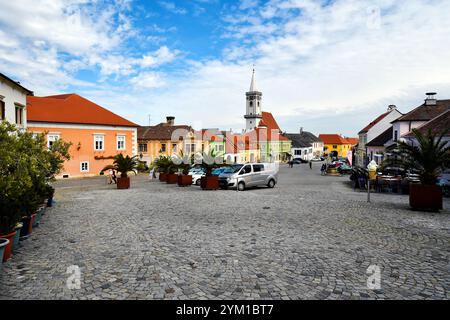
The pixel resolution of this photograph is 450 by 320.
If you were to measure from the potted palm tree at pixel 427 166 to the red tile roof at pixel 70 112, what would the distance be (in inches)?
1273

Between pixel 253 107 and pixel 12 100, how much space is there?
76.9 m

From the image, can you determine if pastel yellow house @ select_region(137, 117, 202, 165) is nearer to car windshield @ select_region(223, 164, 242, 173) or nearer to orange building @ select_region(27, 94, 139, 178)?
orange building @ select_region(27, 94, 139, 178)

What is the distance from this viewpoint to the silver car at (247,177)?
66.5ft

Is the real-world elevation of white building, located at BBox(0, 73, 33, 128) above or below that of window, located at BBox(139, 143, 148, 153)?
above

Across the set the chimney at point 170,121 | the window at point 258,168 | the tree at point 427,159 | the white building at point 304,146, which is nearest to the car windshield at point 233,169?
the window at point 258,168

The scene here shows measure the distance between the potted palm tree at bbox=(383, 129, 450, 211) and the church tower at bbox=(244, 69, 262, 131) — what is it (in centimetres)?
8096

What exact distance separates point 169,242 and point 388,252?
5277 millimetres

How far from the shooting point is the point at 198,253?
6906 millimetres

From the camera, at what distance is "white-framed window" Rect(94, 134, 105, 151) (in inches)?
1389

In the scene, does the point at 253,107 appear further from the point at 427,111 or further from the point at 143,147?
the point at 427,111

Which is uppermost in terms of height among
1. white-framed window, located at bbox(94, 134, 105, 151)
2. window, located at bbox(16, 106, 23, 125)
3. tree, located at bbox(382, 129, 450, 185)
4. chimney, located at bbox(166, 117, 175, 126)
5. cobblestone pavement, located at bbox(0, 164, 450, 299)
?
chimney, located at bbox(166, 117, 175, 126)

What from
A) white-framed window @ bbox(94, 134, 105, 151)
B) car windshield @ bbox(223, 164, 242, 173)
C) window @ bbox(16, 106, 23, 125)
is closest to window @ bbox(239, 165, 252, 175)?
car windshield @ bbox(223, 164, 242, 173)
